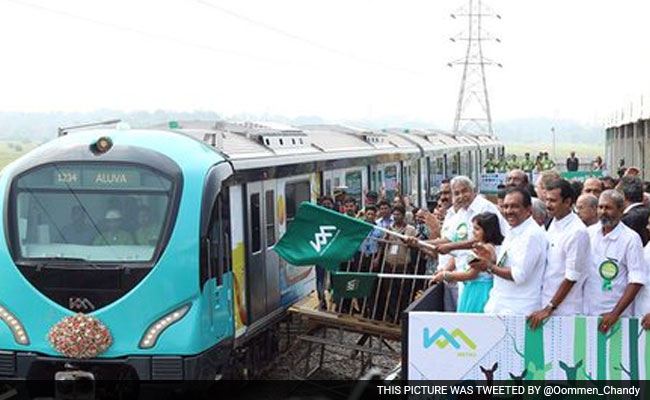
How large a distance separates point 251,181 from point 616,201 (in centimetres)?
430

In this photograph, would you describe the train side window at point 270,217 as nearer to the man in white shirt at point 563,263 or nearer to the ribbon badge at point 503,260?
the ribbon badge at point 503,260

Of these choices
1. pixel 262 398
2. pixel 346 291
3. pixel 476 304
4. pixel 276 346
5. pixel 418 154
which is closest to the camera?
pixel 476 304

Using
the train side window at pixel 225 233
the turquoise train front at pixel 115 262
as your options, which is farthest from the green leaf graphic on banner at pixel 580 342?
the train side window at pixel 225 233

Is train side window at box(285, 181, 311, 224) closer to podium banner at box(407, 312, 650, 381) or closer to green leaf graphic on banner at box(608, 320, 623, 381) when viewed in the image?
podium banner at box(407, 312, 650, 381)

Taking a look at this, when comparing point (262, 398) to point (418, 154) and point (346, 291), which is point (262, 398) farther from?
point (418, 154)

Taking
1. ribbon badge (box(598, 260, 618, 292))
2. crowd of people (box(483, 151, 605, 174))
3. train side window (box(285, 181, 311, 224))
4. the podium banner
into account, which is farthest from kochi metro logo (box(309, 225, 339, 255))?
crowd of people (box(483, 151, 605, 174))

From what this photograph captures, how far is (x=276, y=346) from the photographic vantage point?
1112 centimetres

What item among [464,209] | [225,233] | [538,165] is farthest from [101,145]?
[538,165]

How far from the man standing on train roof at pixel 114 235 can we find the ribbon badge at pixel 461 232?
289 centimetres

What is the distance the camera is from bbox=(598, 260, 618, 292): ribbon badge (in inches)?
261

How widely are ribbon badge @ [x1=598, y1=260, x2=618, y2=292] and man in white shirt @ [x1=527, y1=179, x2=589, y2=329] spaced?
0.45ft

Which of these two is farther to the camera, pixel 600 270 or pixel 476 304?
pixel 476 304

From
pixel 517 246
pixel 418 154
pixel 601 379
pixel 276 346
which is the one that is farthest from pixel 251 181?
pixel 418 154

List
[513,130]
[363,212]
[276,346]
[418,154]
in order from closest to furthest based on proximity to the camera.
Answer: [276,346]
[363,212]
[418,154]
[513,130]
